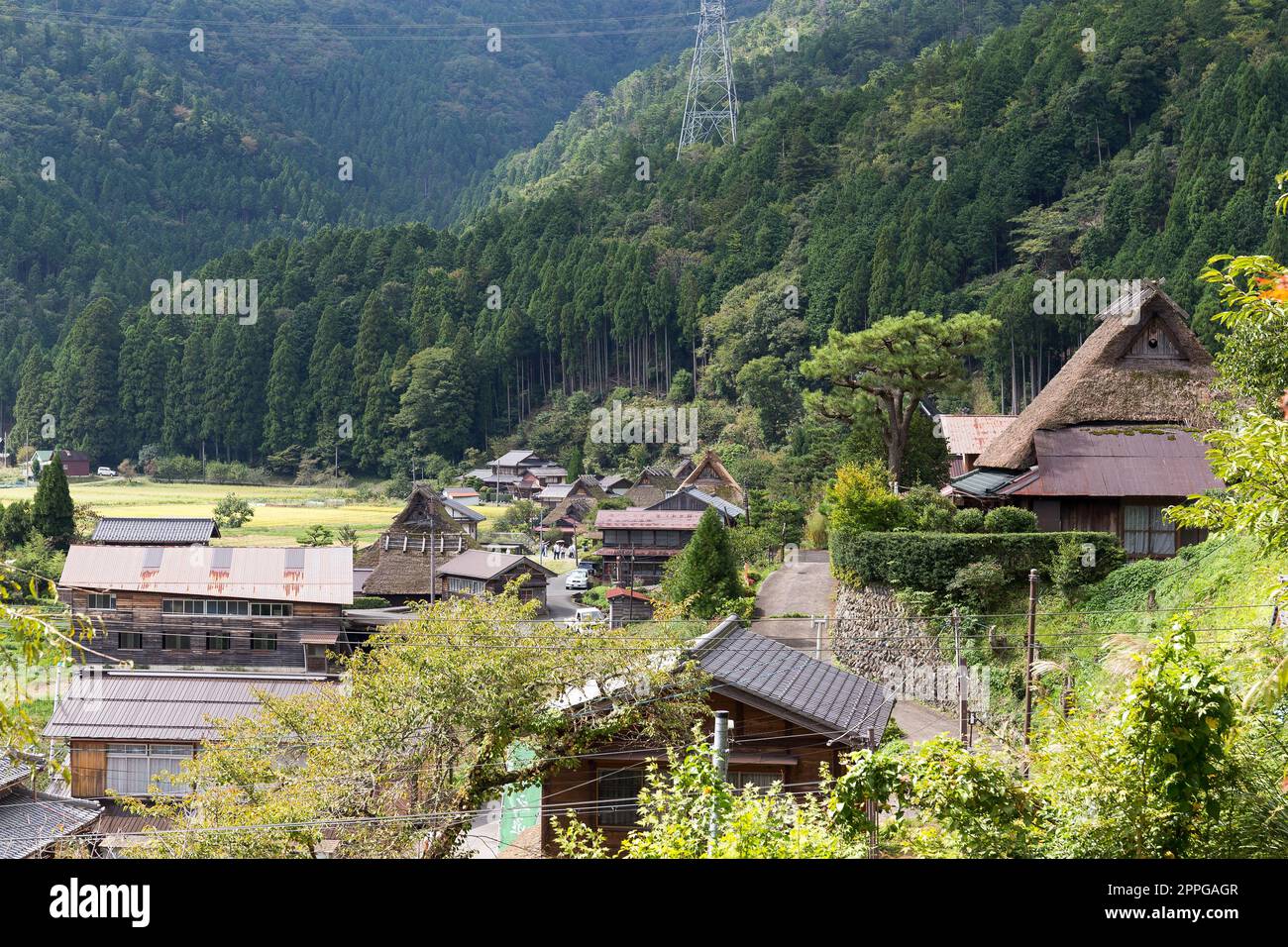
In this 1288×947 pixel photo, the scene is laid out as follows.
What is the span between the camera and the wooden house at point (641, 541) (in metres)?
41.8

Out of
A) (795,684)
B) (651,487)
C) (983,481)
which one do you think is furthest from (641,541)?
(795,684)

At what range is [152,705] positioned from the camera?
62.1ft

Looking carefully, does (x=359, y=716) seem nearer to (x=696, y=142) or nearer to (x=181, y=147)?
(x=696, y=142)

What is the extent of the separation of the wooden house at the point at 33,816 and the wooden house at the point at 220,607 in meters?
10.1

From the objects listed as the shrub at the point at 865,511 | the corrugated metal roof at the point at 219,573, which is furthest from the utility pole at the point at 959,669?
the corrugated metal roof at the point at 219,573

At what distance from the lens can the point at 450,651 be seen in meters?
11.6

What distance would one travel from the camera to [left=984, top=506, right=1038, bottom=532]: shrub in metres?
18.8

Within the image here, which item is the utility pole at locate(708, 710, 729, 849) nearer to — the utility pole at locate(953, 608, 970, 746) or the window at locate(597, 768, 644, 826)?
the window at locate(597, 768, 644, 826)

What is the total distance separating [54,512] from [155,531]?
10.5 meters

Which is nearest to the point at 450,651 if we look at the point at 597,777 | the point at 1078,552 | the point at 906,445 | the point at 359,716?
the point at 359,716

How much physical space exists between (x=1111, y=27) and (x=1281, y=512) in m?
69.4

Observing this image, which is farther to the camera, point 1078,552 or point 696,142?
point 696,142

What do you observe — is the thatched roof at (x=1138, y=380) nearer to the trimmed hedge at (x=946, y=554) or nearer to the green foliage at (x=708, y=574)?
the trimmed hedge at (x=946, y=554)

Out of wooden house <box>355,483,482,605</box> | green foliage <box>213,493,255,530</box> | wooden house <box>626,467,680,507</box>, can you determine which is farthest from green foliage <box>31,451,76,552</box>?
wooden house <box>626,467,680,507</box>
